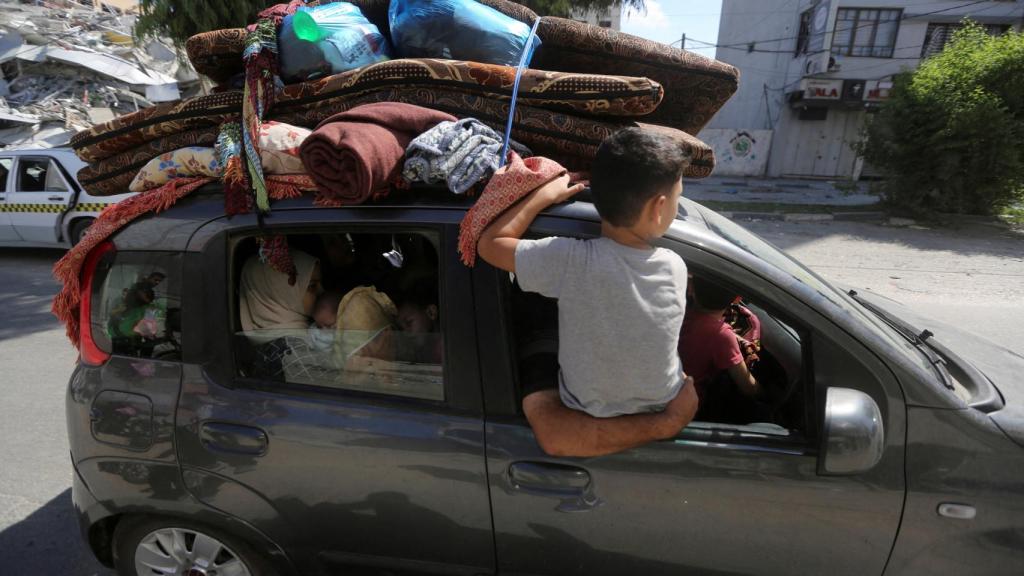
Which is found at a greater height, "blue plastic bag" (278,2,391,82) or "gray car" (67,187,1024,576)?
"blue plastic bag" (278,2,391,82)

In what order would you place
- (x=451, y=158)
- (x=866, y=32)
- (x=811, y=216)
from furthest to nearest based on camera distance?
(x=866, y=32) < (x=811, y=216) < (x=451, y=158)

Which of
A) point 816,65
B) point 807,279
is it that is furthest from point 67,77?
point 816,65

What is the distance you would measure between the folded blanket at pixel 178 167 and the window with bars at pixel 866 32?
25.4 meters

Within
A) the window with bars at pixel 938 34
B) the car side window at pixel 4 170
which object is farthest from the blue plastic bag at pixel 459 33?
the window with bars at pixel 938 34

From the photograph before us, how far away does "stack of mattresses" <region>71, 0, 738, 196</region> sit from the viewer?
6.24ft

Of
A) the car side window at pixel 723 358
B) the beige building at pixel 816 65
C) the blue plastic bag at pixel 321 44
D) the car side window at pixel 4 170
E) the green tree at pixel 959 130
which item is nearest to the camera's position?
the car side window at pixel 723 358

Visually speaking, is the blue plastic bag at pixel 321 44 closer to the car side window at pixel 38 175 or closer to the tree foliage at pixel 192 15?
the tree foliage at pixel 192 15

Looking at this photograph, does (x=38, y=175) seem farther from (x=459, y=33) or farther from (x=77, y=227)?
(x=459, y=33)

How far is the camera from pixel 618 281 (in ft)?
4.72

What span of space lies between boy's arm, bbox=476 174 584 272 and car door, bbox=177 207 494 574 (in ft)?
0.45

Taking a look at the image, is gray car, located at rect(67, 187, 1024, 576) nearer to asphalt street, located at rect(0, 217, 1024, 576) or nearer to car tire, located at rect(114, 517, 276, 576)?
car tire, located at rect(114, 517, 276, 576)

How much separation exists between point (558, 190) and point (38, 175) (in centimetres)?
899

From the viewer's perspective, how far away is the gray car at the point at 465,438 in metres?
1.50

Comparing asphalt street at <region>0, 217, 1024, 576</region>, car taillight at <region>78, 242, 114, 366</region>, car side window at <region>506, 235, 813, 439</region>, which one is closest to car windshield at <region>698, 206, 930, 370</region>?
car side window at <region>506, 235, 813, 439</region>
